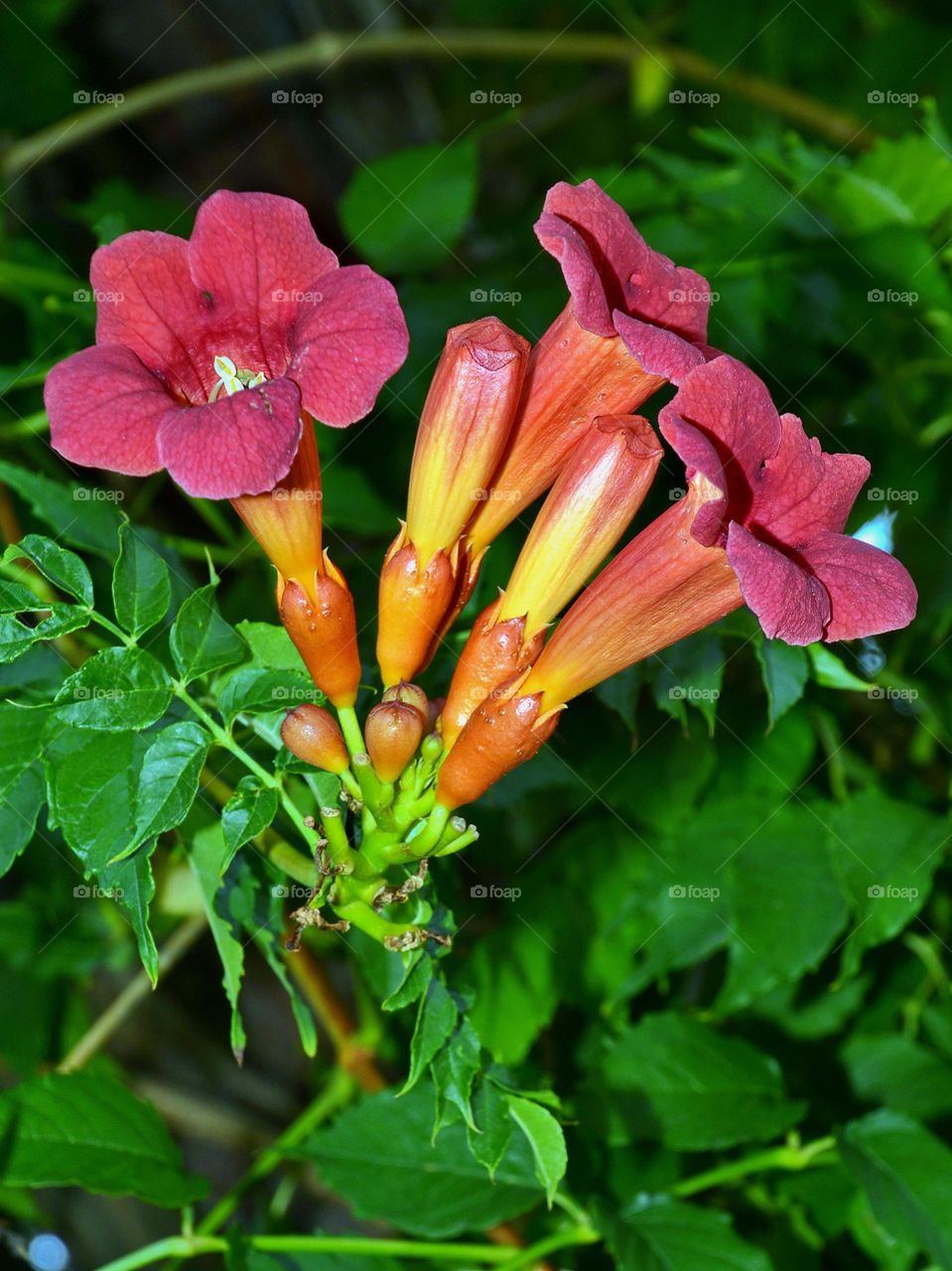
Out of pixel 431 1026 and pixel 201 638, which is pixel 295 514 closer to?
pixel 201 638

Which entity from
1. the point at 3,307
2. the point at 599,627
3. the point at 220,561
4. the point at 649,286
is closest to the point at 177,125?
the point at 3,307

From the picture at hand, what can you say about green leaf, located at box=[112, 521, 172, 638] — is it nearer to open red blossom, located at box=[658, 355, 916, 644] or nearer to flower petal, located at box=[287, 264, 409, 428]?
flower petal, located at box=[287, 264, 409, 428]

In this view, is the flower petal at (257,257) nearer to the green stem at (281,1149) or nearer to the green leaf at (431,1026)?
the green leaf at (431,1026)

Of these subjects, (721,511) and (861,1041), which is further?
(861,1041)

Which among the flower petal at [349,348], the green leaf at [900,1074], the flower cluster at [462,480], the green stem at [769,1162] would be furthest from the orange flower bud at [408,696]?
the green leaf at [900,1074]

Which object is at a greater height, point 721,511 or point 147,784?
point 721,511

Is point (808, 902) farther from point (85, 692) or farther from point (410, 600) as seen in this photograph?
point (85, 692)

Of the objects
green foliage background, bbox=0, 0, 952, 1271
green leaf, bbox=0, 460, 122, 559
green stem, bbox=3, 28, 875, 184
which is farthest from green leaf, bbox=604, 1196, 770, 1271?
green stem, bbox=3, 28, 875, 184
